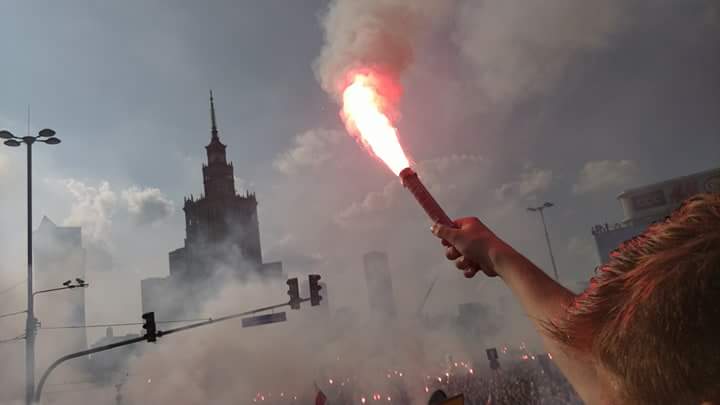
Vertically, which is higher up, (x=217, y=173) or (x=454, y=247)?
(x=217, y=173)

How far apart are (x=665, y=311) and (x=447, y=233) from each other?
1220 millimetres

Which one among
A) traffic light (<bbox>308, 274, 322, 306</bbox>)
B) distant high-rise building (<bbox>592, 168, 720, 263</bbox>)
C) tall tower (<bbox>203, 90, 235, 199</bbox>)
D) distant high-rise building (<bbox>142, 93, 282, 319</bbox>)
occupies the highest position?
tall tower (<bbox>203, 90, 235, 199</bbox>)

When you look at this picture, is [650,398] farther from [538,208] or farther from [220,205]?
[220,205]

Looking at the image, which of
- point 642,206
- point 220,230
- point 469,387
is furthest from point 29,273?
point 220,230

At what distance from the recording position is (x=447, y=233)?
2.25 metres

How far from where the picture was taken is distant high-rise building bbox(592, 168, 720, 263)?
75.2 metres

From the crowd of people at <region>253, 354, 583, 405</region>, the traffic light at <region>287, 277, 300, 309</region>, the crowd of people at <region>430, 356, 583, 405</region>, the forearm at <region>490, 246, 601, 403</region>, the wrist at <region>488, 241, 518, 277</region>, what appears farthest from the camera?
the crowd of people at <region>253, 354, 583, 405</region>

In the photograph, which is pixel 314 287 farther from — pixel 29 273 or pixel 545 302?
pixel 545 302

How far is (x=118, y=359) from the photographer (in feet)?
342

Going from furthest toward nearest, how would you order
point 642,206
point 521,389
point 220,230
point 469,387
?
point 220,230 < point 642,206 < point 469,387 < point 521,389

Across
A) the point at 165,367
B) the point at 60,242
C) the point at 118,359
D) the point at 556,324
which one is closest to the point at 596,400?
the point at 556,324

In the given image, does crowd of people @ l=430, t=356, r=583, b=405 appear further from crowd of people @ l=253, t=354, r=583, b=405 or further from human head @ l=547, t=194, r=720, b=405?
human head @ l=547, t=194, r=720, b=405

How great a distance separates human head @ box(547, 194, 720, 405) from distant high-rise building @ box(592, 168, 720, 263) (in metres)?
81.6

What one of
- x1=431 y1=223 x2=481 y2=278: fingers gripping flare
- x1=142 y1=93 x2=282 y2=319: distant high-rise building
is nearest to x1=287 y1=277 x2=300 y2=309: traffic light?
x1=431 y1=223 x2=481 y2=278: fingers gripping flare
